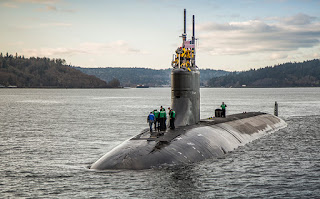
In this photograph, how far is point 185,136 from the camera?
24984 mm

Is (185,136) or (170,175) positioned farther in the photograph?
(185,136)

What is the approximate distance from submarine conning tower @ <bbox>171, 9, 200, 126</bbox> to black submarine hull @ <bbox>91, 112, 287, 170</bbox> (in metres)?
0.96

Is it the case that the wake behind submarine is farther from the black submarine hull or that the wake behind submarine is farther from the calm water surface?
the calm water surface

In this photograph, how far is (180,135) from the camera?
24875mm

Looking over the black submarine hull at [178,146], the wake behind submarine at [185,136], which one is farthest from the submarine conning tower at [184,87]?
the black submarine hull at [178,146]

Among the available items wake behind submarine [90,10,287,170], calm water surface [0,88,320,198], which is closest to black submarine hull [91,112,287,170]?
wake behind submarine [90,10,287,170]

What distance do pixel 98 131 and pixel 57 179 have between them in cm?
2659

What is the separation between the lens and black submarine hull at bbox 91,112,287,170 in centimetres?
2139

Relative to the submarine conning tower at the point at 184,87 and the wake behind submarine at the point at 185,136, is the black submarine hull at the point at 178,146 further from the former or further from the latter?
the submarine conning tower at the point at 184,87

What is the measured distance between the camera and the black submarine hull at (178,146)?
842 inches

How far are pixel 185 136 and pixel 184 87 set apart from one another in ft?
→ 14.0

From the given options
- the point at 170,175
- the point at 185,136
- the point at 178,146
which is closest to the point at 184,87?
the point at 185,136

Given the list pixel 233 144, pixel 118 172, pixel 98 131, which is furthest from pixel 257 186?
pixel 98 131

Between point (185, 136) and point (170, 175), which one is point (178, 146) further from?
point (170, 175)
